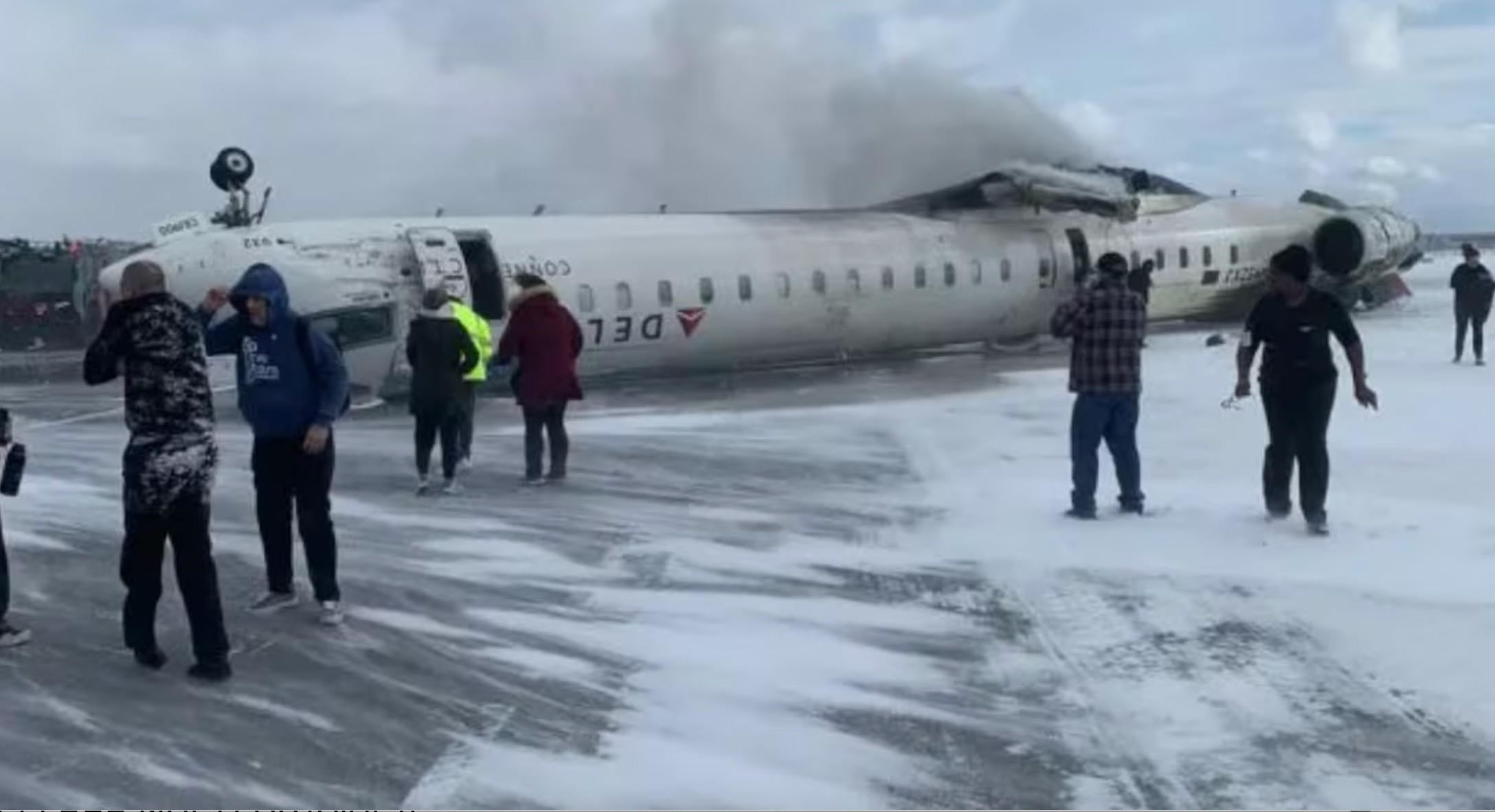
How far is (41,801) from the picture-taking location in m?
5.14

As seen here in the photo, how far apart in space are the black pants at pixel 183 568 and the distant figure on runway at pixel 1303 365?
6038 millimetres

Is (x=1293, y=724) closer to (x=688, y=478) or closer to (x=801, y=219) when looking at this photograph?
(x=688, y=478)

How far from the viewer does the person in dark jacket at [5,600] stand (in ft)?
22.2

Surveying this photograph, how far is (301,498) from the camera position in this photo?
748 cm

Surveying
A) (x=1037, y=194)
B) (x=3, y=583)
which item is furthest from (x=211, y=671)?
(x=1037, y=194)

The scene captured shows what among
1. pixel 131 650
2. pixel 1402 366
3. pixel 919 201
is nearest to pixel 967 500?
pixel 131 650

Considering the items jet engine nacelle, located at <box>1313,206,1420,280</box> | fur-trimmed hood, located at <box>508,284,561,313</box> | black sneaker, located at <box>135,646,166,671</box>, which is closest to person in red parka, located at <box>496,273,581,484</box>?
fur-trimmed hood, located at <box>508,284,561,313</box>

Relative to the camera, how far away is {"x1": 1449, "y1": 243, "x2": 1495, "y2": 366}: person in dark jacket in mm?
19406

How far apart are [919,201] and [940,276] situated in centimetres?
209

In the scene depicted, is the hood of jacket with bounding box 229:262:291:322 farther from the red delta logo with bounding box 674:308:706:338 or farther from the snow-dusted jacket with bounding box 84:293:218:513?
the red delta logo with bounding box 674:308:706:338

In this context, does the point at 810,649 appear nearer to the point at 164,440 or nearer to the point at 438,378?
the point at 164,440

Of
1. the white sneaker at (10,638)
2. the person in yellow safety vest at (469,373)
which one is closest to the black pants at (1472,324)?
the person in yellow safety vest at (469,373)

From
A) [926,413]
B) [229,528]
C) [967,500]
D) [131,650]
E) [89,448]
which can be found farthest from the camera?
[926,413]

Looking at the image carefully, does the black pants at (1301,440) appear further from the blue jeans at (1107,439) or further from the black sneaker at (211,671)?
the black sneaker at (211,671)
